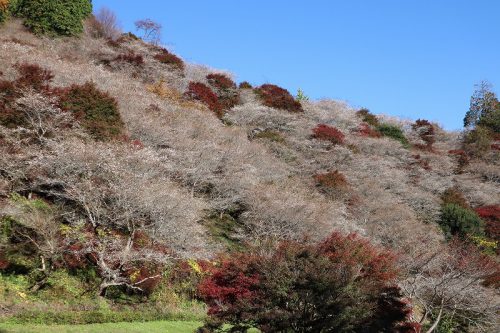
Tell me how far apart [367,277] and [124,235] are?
29.0 feet

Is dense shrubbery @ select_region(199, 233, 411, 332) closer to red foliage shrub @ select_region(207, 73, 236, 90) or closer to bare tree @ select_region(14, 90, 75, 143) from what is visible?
bare tree @ select_region(14, 90, 75, 143)

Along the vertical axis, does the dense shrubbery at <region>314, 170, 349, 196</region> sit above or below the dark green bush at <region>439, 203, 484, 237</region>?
above

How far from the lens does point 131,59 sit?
1527 inches

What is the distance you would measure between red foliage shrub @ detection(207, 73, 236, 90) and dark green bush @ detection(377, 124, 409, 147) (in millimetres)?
17860

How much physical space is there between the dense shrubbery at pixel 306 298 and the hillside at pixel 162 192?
161 inches

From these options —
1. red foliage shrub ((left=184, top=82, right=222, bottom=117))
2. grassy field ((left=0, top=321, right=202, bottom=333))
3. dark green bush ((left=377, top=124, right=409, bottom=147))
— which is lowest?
grassy field ((left=0, top=321, right=202, bottom=333))

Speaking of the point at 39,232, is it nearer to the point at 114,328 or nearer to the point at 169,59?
the point at 114,328

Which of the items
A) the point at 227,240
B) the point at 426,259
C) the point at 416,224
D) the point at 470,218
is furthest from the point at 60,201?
the point at 470,218

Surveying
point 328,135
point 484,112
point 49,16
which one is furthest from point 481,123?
Answer: point 49,16

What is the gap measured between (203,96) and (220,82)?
288 inches

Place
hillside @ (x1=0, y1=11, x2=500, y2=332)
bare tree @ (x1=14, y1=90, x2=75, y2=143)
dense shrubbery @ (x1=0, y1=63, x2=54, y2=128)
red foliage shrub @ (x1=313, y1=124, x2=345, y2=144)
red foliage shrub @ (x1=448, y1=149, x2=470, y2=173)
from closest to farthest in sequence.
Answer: hillside @ (x1=0, y1=11, x2=500, y2=332)
dense shrubbery @ (x1=0, y1=63, x2=54, y2=128)
bare tree @ (x1=14, y1=90, x2=75, y2=143)
red foliage shrub @ (x1=313, y1=124, x2=345, y2=144)
red foliage shrub @ (x1=448, y1=149, x2=470, y2=173)

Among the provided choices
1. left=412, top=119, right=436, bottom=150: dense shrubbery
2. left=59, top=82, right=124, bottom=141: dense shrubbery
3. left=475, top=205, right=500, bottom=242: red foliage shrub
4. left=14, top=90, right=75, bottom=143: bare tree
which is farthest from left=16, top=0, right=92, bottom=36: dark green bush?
left=412, top=119, right=436, bottom=150: dense shrubbery

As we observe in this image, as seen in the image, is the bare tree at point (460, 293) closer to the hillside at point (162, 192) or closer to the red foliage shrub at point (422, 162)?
the hillside at point (162, 192)

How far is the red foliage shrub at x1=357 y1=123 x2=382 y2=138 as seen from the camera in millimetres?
46122
